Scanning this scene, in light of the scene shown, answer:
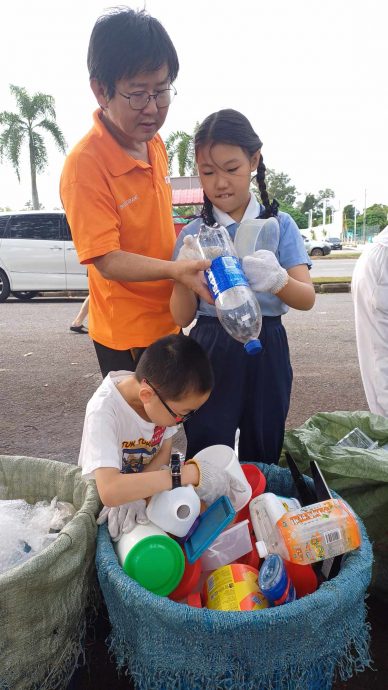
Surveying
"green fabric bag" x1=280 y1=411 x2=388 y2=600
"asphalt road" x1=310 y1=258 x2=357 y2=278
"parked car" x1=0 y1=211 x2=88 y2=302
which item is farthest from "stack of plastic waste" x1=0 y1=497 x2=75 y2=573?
"asphalt road" x1=310 y1=258 x2=357 y2=278

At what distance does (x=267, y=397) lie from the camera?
1.83 metres

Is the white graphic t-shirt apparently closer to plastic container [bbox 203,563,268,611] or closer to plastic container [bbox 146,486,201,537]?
plastic container [bbox 146,486,201,537]

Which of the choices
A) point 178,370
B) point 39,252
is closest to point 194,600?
point 178,370

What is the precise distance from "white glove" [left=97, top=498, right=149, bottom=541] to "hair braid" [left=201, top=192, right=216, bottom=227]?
0.86 metres

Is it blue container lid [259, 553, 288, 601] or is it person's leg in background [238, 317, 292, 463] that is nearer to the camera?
blue container lid [259, 553, 288, 601]

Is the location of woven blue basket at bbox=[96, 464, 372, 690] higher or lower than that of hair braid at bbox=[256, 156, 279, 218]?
lower

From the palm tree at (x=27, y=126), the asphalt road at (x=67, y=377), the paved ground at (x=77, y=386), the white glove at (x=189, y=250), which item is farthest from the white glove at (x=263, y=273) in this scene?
the palm tree at (x=27, y=126)

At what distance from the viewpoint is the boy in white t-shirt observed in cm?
148

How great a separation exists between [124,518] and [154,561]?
18cm

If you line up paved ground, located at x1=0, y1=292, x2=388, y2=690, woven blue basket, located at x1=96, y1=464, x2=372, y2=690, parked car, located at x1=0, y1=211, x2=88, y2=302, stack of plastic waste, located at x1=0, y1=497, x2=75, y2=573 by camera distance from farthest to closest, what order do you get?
parked car, located at x1=0, y1=211, x2=88, y2=302 → paved ground, located at x1=0, y1=292, x2=388, y2=690 → stack of plastic waste, located at x1=0, y1=497, x2=75, y2=573 → woven blue basket, located at x1=96, y1=464, x2=372, y2=690

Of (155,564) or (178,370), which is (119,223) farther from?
(155,564)

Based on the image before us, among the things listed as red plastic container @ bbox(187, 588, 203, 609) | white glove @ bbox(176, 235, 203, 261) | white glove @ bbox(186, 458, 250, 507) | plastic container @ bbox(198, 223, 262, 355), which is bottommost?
red plastic container @ bbox(187, 588, 203, 609)

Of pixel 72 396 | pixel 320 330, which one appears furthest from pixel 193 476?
pixel 320 330

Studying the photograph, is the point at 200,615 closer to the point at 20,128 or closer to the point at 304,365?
the point at 304,365
